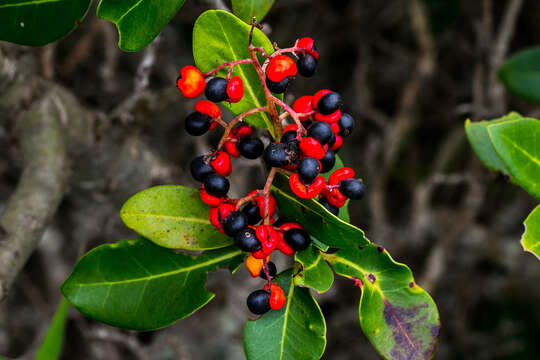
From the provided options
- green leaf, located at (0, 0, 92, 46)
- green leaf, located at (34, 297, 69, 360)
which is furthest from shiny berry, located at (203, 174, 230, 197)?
green leaf, located at (34, 297, 69, 360)

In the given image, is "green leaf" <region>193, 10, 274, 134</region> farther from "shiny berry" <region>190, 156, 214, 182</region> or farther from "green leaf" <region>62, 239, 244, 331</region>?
"green leaf" <region>62, 239, 244, 331</region>

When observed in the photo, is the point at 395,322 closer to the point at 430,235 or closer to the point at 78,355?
the point at 430,235

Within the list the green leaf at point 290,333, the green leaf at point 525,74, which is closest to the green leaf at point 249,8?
the green leaf at point 290,333

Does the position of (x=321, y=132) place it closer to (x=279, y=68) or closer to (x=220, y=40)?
(x=279, y=68)

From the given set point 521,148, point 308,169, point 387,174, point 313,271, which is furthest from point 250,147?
point 387,174

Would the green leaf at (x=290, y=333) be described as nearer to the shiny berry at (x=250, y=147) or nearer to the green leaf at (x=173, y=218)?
the green leaf at (x=173, y=218)
